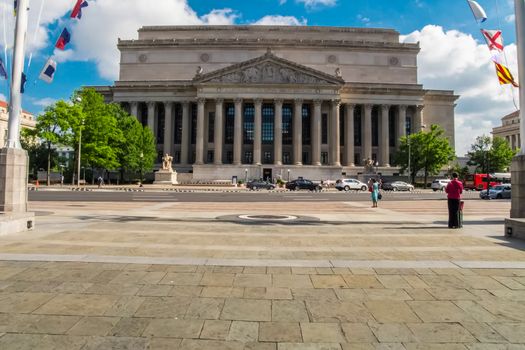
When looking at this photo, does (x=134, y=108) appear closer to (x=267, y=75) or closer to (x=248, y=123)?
(x=248, y=123)

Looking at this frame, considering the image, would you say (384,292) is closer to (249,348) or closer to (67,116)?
(249,348)

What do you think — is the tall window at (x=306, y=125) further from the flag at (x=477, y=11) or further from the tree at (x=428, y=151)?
the flag at (x=477, y=11)

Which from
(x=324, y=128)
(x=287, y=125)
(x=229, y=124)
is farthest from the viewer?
(x=229, y=124)

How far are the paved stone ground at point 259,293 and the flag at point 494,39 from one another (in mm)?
7899

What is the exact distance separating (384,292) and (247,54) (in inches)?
3216

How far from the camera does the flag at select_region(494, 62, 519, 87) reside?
42.4ft

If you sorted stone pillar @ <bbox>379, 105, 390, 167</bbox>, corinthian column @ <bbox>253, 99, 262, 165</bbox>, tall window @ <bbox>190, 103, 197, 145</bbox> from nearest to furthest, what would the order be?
corinthian column @ <bbox>253, 99, 262, 165</bbox> → stone pillar @ <bbox>379, 105, 390, 167</bbox> → tall window @ <bbox>190, 103, 197, 145</bbox>

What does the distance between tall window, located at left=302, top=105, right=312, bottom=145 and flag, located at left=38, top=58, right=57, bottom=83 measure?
63.3 m

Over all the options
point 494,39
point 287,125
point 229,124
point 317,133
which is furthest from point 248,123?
point 494,39

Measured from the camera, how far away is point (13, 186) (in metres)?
11.2

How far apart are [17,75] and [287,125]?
211ft

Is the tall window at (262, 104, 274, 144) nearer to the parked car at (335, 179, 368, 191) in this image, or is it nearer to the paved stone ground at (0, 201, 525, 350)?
the parked car at (335, 179, 368, 191)

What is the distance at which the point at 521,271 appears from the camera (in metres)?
6.52

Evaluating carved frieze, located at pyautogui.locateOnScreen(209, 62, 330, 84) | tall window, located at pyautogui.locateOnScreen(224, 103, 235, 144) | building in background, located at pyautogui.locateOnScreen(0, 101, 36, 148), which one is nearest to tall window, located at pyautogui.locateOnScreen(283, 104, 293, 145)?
carved frieze, located at pyautogui.locateOnScreen(209, 62, 330, 84)
